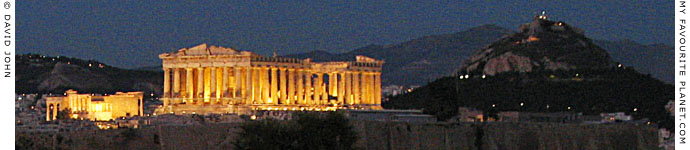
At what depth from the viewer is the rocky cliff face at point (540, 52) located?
94.4 meters

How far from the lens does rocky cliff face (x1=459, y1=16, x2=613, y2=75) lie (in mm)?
94438

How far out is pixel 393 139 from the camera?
78625mm

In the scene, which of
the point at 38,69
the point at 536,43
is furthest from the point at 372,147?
the point at 38,69

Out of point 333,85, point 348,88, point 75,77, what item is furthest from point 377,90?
point 75,77

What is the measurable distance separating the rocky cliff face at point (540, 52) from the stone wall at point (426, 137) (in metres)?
16.9

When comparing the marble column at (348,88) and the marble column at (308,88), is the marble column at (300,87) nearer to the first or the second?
the marble column at (308,88)

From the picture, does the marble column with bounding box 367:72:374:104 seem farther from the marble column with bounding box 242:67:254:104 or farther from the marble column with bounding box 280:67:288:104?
the marble column with bounding box 242:67:254:104

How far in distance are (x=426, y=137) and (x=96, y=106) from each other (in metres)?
24.8

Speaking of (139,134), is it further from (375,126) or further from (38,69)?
(38,69)

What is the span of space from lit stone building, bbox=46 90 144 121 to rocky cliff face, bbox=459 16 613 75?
2382 centimetres

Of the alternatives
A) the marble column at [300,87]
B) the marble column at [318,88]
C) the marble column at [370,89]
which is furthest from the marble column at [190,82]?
the marble column at [370,89]

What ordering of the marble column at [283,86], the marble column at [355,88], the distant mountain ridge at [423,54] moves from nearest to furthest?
the marble column at [283,86] → the marble column at [355,88] → the distant mountain ridge at [423,54]

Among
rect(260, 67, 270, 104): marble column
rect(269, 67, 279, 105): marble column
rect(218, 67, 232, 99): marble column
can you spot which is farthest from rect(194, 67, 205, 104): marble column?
rect(269, 67, 279, 105): marble column

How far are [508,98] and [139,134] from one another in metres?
25.8
